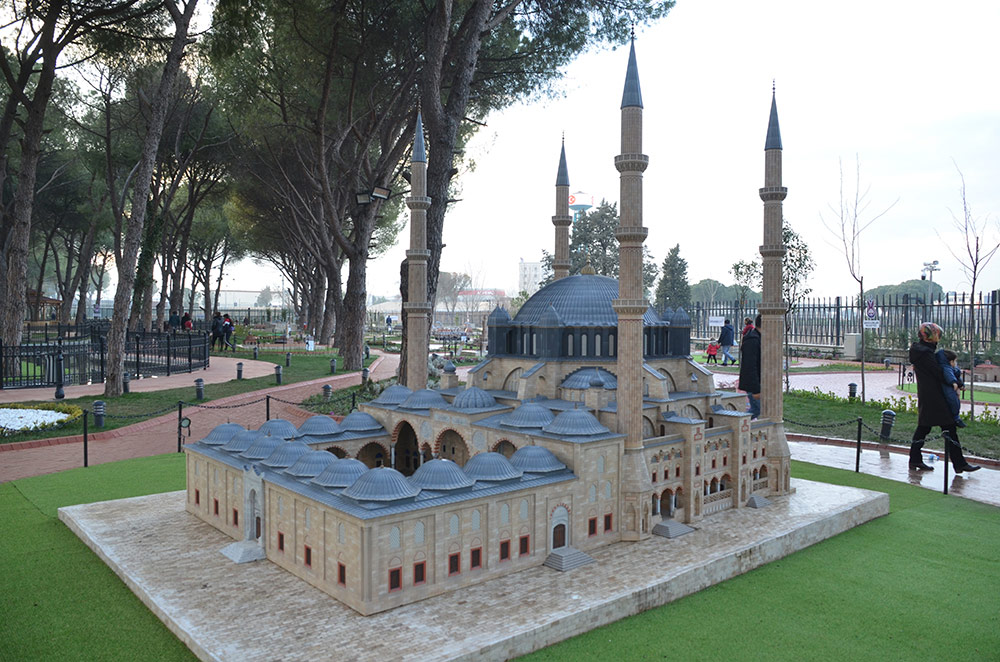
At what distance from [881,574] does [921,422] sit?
709 centimetres

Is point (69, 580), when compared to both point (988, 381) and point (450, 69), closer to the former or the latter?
point (450, 69)

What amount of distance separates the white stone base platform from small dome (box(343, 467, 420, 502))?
1.43 meters

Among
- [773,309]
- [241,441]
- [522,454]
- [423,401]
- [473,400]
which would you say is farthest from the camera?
[773,309]

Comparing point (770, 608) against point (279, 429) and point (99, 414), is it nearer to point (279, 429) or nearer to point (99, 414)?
point (279, 429)

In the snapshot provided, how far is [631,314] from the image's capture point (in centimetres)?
1123

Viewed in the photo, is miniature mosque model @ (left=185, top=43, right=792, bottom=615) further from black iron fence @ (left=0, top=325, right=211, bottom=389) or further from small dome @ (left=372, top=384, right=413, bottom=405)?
black iron fence @ (left=0, top=325, right=211, bottom=389)

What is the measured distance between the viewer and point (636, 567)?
380 inches

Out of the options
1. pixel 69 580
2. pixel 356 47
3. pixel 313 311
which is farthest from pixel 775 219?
pixel 313 311

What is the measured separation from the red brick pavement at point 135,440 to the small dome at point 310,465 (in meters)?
9.33

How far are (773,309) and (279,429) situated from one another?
34.1ft

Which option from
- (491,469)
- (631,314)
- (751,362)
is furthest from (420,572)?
(751,362)

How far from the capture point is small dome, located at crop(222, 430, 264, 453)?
11.6 metres

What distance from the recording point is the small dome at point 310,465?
32.4 ft

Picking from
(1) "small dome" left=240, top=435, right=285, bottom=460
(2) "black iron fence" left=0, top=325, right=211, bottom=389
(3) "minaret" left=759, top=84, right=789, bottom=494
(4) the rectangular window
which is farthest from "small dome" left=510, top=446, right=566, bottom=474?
(2) "black iron fence" left=0, top=325, right=211, bottom=389
